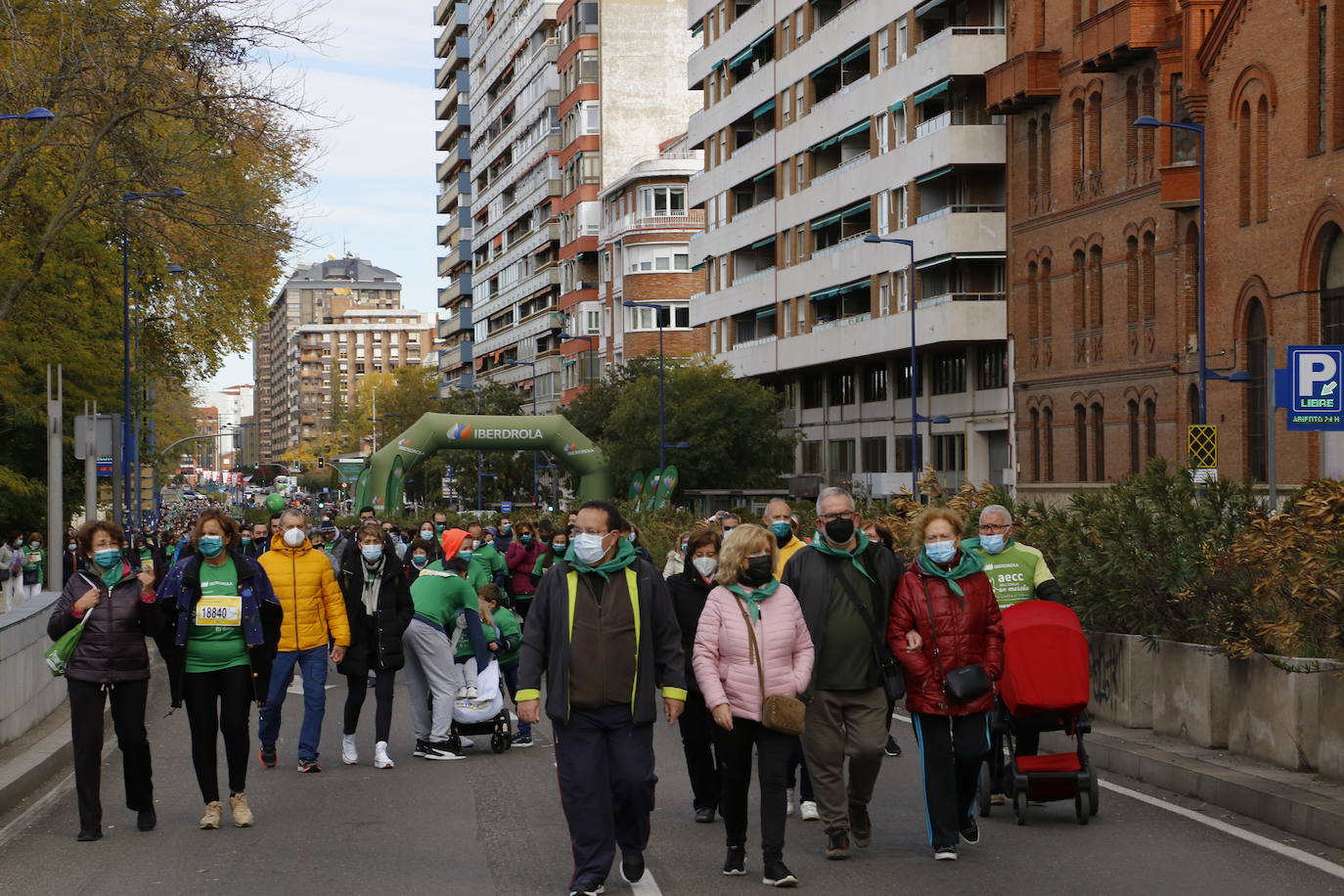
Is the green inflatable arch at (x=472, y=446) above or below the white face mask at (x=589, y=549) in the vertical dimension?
above

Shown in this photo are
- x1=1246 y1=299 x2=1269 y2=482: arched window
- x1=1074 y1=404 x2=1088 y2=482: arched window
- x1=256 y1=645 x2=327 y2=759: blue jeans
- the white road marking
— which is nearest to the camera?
the white road marking

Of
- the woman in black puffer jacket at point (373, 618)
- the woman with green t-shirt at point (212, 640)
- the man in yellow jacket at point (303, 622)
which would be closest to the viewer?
the woman with green t-shirt at point (212, 640)

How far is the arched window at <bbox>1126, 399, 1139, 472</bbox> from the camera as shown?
48.7 metres

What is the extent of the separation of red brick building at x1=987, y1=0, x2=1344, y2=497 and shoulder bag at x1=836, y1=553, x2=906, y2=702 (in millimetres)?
31994

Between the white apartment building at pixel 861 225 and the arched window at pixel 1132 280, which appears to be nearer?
the arched window at pixel 1132 280

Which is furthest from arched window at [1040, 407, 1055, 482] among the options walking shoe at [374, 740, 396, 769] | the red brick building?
walking shoe at [374, 740, 396, 769]

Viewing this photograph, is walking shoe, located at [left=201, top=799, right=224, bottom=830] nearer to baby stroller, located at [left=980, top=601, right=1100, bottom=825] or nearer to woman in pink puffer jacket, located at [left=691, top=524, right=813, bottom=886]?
woman in pink puffer jacket, located at [left=691, top=524, right=813, bottom=886]

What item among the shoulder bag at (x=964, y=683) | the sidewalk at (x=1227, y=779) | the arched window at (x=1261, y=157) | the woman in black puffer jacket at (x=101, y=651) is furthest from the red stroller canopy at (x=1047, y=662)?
the arched window at (x=1261, y=157)

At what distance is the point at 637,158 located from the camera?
102 m

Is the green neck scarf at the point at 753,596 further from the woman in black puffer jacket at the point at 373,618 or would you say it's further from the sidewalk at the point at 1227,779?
the woman in black puffer jacket at the point at 373,618

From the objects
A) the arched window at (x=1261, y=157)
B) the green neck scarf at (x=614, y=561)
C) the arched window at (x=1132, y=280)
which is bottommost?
the green neck scarf at (x=614, y=561)

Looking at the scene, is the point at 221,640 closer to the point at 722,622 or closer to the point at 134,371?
the point at 722,622

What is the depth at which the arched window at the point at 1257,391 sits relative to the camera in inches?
1681

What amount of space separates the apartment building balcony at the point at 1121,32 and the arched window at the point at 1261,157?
15.5 feet
